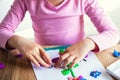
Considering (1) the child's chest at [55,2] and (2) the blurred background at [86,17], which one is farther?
(2) the blurred background at [86,17]

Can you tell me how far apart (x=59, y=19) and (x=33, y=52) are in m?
0.22

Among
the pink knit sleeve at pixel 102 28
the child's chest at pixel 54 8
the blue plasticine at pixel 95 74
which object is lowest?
the blue plasticine at pixel 95 74

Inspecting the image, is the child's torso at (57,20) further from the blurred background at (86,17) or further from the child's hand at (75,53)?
the blurred background at (86,17)

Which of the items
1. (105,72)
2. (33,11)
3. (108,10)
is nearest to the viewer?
(105,72)

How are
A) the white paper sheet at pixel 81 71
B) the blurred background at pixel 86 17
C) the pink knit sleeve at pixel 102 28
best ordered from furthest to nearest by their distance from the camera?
the blurred background at pixel 86 17 → the pink knit sleeve at pixel 102 28 → the white paper sheet at pixel 81 71

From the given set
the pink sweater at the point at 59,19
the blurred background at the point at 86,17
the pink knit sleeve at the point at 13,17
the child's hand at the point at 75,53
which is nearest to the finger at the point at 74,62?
the child's hand at the point at 75,53

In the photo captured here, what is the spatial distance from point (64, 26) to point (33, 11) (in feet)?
0.41

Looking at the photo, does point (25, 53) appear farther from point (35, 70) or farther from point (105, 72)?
point (105, 72)

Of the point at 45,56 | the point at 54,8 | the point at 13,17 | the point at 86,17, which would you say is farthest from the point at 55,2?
the point at 86,17

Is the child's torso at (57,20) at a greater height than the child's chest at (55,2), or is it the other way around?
the child's chest at (55,2)

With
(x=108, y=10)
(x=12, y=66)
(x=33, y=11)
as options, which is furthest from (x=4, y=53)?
(x=108, y=10)

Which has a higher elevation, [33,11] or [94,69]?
[33,11]

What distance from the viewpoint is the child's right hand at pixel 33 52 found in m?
0.62

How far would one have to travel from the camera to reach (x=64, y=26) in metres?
0.83
